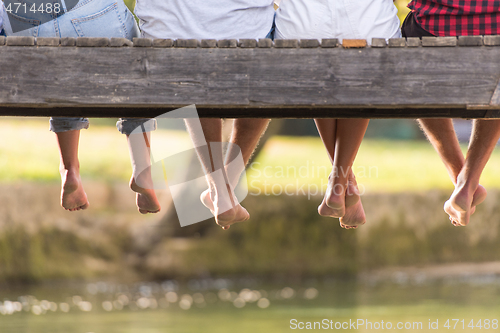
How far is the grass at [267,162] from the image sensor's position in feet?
19.3

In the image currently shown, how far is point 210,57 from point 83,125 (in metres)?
0.93

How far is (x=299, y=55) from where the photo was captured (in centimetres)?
125

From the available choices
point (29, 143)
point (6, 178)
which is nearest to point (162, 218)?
point (6, 178)

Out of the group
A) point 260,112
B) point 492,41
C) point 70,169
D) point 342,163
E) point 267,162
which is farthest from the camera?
point 267,162

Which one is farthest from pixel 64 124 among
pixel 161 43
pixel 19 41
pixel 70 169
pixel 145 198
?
pixel 161 43

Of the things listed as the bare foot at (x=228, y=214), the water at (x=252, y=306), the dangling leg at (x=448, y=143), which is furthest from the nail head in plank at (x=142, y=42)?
the water at (x=252, y=306)

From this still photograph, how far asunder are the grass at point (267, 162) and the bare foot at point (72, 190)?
342cm

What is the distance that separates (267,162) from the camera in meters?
6.54

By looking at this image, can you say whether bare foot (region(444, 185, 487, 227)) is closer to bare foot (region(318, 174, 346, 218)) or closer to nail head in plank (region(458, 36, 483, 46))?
bare foot (region(318, 174, 346, 218))

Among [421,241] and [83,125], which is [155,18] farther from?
[421,241]

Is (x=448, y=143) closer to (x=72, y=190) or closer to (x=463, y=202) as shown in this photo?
(x=463, y=202)

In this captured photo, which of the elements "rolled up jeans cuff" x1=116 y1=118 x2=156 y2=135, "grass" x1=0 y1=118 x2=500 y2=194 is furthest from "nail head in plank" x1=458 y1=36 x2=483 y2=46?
"grass" x1=0 y1=118 x2=500 y2=194

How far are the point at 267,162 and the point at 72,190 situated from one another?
454 cm

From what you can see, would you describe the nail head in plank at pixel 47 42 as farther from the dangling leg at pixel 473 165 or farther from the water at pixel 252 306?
the water at pixel 252 306
